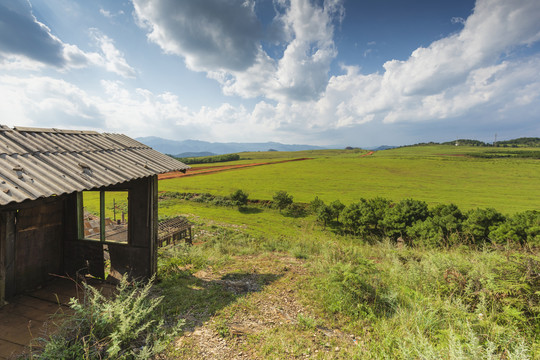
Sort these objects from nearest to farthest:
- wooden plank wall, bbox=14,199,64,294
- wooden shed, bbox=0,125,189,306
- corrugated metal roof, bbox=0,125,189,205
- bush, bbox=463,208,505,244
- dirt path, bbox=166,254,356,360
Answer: corrugated metal roof, bbox=0,125,189,205 < dirt path, bbox=166,254,356,360 < wooden shed, bbox=0,125,189,306 < wooden plank wall, bbox=14,199,64,294 < bush, bbox=463,208,505,244

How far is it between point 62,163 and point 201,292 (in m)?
Result: 4.28

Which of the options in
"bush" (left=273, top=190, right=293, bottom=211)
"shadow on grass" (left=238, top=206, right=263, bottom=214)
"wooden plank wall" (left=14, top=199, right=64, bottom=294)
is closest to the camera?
"wooden plank wall" (left=14, top=199, right=64, bottom=294)

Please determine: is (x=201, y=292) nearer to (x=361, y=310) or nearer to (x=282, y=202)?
(x=361, y=310)

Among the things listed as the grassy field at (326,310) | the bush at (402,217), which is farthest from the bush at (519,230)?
the grassy field at (326,310)

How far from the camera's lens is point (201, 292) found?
19.5ft

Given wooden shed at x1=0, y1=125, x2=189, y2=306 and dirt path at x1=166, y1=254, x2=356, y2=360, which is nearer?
dirt path at x1=166, y1=254, x2=356, y2=360

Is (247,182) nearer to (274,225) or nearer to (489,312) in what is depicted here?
(274,225)

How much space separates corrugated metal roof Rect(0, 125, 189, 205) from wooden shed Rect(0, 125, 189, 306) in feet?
0.04

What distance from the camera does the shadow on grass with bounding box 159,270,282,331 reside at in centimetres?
502

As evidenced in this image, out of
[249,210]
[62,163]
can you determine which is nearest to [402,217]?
[249,210]

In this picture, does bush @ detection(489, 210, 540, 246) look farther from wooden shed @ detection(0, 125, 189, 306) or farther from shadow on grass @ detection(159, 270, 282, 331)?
wooden shed @ detection(0, 125, 189, 306)

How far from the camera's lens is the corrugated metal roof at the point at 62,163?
11.5ft

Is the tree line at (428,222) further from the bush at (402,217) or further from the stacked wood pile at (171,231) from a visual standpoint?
the stacked wood pile at (171,231)

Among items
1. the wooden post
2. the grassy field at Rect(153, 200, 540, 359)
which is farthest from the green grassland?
the wooden post
